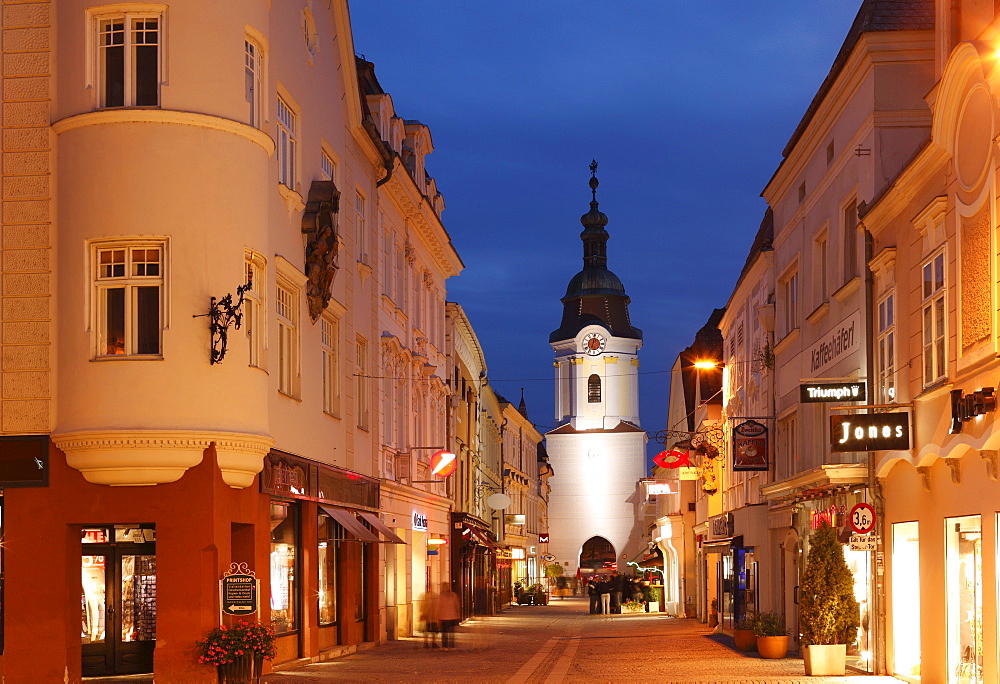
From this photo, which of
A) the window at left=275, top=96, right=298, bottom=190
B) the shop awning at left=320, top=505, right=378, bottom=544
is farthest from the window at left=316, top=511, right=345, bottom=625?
the window at left=275, top=96, right=298, bottom=190

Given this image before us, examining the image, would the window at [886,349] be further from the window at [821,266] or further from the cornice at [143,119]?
the cornice at [143,119]

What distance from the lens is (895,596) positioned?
74.4ft

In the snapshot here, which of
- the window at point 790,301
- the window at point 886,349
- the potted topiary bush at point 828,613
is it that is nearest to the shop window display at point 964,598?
the window at point 886,349

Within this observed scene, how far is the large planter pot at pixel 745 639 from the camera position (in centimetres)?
3062

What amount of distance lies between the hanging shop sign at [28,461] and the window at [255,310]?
10.6 feet

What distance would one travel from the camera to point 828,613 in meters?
23.2

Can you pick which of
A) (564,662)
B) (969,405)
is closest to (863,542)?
(969,405)

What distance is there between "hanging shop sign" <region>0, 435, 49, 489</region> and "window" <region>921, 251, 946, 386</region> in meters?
12.5

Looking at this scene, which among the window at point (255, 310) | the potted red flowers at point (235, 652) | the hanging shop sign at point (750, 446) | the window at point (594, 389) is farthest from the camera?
the window at point (594, 389)

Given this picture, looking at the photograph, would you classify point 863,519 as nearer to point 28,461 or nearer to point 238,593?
point 238,593

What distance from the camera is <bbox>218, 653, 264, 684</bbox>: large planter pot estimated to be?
19.6 m

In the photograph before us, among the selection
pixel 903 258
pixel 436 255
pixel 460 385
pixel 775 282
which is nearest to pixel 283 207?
pixel 903 258

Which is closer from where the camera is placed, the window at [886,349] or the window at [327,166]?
the window at [886,349]

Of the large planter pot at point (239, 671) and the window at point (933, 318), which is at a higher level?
the window at point (933, 318)
